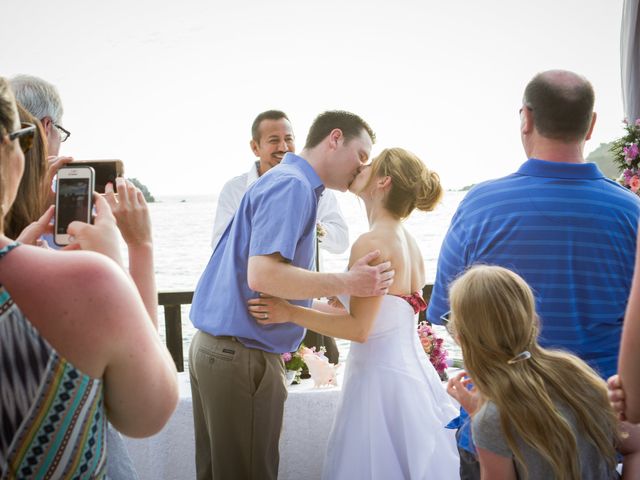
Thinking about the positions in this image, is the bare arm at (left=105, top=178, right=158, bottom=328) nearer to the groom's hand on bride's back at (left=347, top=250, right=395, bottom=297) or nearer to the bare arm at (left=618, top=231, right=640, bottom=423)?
the bare arm at (left=618, top=231, right=640, bottom=423)

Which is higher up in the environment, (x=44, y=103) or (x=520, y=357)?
(x=44, y=103)

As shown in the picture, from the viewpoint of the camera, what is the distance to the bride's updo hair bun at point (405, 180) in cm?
246

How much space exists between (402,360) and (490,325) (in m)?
1.05

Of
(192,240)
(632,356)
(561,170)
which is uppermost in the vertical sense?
(561,170)

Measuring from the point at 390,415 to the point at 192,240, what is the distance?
24.8m

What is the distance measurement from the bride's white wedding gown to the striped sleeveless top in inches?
64.8

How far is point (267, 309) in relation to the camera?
83.8 inches

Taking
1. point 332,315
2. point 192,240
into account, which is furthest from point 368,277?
point 192,240

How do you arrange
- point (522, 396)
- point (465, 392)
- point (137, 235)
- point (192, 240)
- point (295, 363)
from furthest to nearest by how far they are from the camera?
point (192, 240) < point (295, 363) < point (465, 392) < point (522, 396) < point (137, 235)

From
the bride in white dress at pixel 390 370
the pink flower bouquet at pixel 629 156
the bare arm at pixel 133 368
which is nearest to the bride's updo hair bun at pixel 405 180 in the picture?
the bride in white dress at pixel 390 370

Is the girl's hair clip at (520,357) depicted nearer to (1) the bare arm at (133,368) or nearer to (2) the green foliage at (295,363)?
(1) the bare arm at (133,368)

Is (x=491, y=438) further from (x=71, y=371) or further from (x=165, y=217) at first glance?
(x=165, y=217)

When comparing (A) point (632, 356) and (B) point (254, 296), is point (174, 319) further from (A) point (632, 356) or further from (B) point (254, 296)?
(A) point (632, 356)

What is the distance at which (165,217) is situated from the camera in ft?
117
